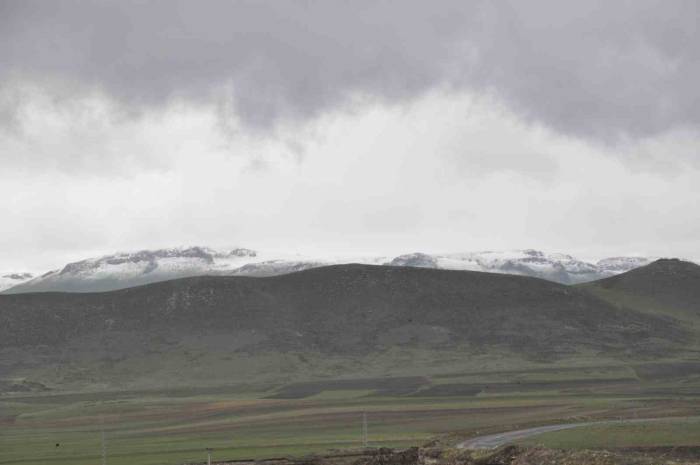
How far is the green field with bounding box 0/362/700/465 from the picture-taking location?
268 ft

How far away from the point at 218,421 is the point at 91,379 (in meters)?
97.2

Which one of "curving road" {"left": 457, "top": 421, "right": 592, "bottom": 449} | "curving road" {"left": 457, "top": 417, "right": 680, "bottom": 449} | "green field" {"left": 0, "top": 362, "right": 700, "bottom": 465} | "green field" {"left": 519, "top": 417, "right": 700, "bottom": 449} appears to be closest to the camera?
"green field" {"left": 519, "top": 417, "right": 700, "bottom": 449}

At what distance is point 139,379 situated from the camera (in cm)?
A: 19838

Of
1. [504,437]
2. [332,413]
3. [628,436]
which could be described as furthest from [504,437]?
[332,413]

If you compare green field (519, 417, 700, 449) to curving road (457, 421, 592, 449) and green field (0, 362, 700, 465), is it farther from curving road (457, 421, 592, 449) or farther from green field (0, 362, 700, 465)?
curving road (457, 421, 592, 449)

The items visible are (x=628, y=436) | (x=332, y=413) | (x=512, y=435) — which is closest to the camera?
(x=628, y=436)

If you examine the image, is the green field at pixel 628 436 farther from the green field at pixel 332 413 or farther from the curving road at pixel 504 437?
the curving road at pixel 504 437

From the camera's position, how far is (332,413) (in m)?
116

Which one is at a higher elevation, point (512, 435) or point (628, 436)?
point (628, 436)

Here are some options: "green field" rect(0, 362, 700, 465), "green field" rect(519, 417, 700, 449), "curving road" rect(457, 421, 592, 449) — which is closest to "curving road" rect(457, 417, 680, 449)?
"curving road" rect(457, 421, 592, 449)

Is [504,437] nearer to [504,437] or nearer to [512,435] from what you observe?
[504,437]

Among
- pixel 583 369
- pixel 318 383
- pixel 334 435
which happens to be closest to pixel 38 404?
pixel 318 383

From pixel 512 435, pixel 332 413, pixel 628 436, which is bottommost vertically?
pixel 332 413

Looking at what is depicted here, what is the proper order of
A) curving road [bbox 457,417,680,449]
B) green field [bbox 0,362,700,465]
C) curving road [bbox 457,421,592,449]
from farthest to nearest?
green field [bbox 0,362,700,465] < curving road [bbox 457,417,680,449] < curving road [bbox 457,421,592,449]
